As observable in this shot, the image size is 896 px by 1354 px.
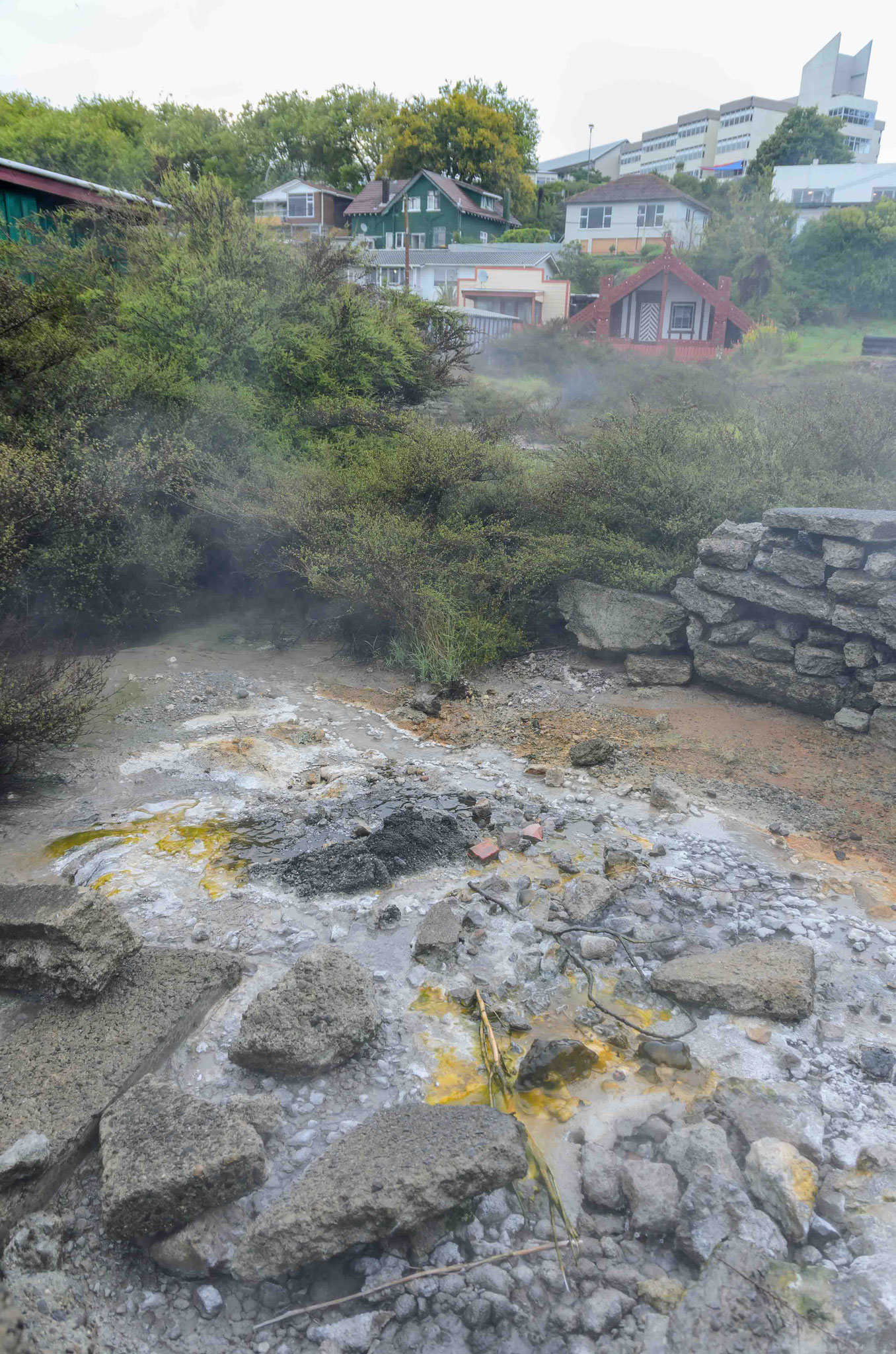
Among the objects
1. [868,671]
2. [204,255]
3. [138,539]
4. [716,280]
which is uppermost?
[716,280]

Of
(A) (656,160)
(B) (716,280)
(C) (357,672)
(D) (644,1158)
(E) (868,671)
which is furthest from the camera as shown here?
(A) (656,160)

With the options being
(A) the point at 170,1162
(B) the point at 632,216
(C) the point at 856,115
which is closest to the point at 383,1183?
(A) the point at 170,1162

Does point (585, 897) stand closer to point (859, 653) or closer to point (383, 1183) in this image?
point (383, 1183)

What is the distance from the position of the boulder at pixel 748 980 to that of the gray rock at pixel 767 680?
359 centimetres

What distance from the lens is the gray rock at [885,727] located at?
7.04 meters

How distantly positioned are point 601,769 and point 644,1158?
363cm

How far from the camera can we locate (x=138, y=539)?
9062mm

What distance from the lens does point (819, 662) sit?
750 centimetres

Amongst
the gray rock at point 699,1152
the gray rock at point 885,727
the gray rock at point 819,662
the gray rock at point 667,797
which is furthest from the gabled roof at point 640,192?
the gray rock at point 699,1152

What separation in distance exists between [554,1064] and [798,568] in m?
5.33

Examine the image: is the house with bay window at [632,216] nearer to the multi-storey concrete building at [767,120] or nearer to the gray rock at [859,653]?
the multi-storey concrete building at [767,120]

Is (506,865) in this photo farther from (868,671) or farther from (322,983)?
(868,671)

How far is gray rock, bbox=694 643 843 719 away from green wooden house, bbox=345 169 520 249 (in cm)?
3427

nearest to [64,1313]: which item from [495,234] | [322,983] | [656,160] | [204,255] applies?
[322,983]
